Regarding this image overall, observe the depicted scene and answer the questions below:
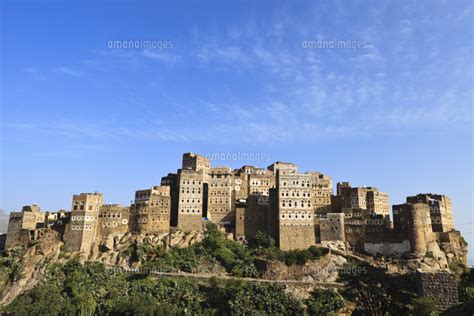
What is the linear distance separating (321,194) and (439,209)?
20985mm

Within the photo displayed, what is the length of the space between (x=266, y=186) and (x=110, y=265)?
34535 millimetres

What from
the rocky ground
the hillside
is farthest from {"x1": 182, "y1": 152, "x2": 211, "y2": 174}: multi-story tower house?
the rocky ground

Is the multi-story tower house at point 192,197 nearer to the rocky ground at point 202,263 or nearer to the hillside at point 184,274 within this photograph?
the rocky ground at point 202,263

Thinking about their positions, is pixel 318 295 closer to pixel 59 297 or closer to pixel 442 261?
pixel 442 261

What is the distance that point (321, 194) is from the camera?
84750mm

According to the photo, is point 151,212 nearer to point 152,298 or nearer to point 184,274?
point 184,274

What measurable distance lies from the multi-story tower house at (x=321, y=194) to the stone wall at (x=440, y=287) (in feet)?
181

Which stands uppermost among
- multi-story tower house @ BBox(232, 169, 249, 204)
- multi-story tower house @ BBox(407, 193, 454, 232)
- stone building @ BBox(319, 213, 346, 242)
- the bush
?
multi-story tower house @ BBox(232, 169, 249, 204)

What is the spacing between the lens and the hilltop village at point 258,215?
7206 cm

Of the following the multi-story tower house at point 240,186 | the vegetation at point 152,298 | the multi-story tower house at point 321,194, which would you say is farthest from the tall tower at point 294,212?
the vegetation at point 152,298

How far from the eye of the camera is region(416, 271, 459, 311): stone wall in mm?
27344

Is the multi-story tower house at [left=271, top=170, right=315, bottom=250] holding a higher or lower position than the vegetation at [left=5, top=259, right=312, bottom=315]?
higher

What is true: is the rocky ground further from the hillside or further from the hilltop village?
the hilltop village

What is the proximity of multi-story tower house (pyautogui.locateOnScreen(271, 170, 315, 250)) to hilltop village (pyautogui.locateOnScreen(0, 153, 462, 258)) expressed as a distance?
0.16 m
